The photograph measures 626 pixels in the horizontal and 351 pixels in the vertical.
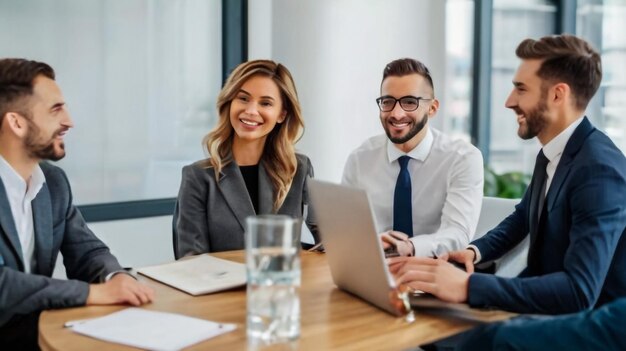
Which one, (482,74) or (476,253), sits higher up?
(482,74)

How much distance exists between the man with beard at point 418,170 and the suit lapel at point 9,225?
135 centimetres

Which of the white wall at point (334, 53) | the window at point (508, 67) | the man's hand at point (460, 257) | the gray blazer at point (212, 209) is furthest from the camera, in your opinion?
the window at point (508, 67)

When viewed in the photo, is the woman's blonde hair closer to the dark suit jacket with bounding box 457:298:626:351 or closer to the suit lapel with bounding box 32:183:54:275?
the suit lapel with bounding box 32:183:54:275

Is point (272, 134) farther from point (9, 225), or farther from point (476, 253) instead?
point (9, 225)

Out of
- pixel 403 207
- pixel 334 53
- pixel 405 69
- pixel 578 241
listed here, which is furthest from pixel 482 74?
pixel 578 241

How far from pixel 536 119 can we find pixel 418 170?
0.83 meters

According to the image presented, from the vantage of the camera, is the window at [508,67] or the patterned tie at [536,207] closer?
the patterned tie at [536,207]

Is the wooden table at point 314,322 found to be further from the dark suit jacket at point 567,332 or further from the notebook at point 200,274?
the dark suit jacket at point 567,332

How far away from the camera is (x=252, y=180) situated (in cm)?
285

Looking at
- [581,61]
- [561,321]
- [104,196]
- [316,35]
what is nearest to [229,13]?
[316,35]

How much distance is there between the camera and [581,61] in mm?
2076

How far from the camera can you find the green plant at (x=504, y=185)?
16.9ft

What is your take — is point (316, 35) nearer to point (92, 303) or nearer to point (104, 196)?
point (104, 196)

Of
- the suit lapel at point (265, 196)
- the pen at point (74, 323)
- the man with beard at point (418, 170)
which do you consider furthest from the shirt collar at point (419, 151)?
the pen at point (74, 323)
